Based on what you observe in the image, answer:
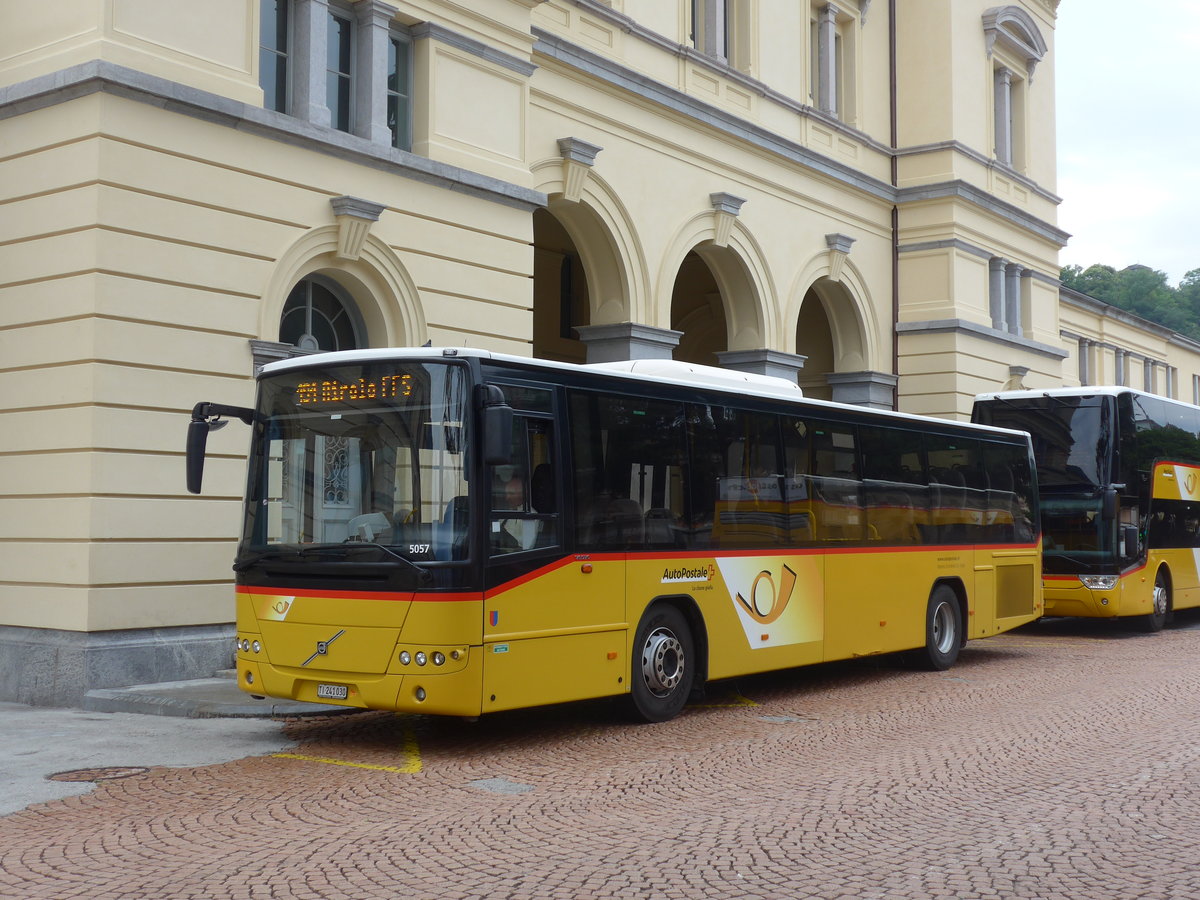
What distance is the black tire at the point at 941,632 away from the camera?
15516mm

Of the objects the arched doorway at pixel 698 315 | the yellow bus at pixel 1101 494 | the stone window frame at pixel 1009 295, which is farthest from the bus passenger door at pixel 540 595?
the stone window frame at pixel 1009 295

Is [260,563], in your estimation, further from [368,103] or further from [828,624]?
[368,103]

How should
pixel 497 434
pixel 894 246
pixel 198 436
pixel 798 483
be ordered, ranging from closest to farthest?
pixel 497 434 → pixel 198 436 → pixel 798 483 → pixel 894 246

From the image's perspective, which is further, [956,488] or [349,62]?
[956,488]

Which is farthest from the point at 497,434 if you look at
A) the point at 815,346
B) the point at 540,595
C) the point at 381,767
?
the point at 815,346

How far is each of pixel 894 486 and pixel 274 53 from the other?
8.14m

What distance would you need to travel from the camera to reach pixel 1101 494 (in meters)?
19.4

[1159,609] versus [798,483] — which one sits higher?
[798,483]

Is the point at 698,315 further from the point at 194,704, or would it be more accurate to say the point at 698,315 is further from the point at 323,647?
the point at 323,647

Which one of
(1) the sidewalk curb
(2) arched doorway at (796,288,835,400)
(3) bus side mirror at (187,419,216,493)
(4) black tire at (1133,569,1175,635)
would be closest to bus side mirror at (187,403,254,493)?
(3) bus side mirror at (187,419,216,493)

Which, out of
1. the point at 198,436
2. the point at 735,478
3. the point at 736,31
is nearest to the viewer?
the point at 198,436

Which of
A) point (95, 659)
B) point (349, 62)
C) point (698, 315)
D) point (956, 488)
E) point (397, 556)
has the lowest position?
point (95, 659)

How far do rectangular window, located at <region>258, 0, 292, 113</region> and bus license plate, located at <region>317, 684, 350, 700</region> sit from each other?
734 cm

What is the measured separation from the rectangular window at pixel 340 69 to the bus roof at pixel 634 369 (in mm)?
4077
